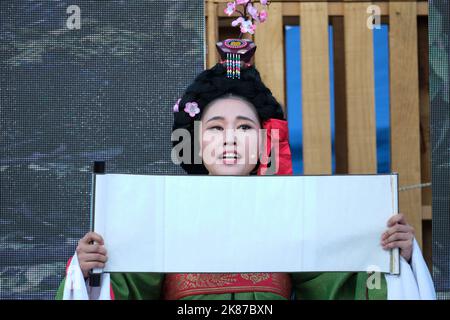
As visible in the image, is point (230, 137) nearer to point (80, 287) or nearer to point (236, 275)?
point (236, 275)

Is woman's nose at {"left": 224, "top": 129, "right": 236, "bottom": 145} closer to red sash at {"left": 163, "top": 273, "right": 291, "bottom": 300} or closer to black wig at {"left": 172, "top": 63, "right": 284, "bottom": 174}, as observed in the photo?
black wig at {"left": 172, "top": 63, "right": 284, "bottom": 174}

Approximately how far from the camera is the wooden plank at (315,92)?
10.8 ft

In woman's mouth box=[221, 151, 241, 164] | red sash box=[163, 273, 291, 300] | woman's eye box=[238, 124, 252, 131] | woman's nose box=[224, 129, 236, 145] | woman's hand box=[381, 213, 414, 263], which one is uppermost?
woman's eye box=[238, 124, 252, 131]

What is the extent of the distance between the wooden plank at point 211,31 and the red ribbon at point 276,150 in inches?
32.9

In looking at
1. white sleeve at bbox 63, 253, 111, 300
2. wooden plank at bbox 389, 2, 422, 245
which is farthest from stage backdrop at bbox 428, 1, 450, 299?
white sleeve at bbox 63, 253, 111, 300

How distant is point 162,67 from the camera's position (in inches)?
125

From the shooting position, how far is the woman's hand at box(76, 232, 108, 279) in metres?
1.99

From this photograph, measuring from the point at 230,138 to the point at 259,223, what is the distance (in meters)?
0.39

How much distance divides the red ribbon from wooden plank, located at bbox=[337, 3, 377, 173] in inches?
33.5

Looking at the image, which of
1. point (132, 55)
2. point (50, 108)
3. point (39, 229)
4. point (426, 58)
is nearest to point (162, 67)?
point (132, 55)

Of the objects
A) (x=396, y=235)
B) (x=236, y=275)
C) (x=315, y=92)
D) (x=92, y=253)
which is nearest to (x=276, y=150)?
(x=236, y=275)

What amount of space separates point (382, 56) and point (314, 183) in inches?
60.1

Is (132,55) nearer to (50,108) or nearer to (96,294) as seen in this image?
(50,108)

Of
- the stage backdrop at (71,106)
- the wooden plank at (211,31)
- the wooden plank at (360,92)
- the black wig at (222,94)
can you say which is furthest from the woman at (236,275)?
the wooden plank at (360,92)
